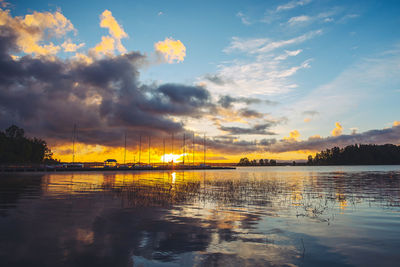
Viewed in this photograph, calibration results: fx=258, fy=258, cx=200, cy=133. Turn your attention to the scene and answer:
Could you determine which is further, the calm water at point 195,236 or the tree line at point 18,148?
the tree line at point 18,148

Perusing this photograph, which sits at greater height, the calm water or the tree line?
the tree line

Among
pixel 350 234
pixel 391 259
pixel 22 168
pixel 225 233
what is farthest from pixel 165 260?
pixel 22 168

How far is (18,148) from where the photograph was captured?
142 metres

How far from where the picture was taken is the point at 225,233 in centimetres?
1431

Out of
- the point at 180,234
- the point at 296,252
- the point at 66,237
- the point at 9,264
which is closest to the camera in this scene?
the point at 9,264

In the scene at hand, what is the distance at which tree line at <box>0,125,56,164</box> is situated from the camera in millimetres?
135000

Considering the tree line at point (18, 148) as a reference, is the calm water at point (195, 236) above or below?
below

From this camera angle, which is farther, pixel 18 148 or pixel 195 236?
pixel 18 148

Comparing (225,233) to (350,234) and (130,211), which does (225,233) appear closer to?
(350,234)

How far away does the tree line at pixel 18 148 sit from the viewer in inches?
5315

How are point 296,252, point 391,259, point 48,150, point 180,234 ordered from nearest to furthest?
point 391,259 < point 296,252 < point 180,234 < point 48,150

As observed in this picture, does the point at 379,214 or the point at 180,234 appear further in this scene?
the point at 379,214

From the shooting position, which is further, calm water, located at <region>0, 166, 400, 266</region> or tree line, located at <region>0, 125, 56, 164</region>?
tree line, located at <region>0, 125, 56, 164</region>

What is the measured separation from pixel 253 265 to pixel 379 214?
53.6 feet
